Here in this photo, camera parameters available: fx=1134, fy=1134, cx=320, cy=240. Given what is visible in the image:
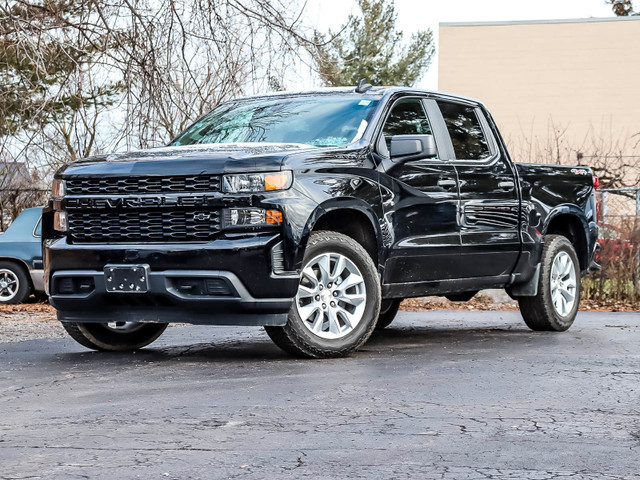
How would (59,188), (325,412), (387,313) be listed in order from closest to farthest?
1. (325,412)
2. (59,188)
3. (387,313)

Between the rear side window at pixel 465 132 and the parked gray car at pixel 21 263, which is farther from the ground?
the rear side window at pixel 465 132

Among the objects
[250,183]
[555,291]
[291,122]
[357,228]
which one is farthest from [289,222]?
[555,291]

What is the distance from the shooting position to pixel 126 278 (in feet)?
24.9

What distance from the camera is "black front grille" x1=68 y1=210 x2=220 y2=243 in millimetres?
7488

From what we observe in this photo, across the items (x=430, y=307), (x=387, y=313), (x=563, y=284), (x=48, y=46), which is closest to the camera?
(x=563, y=284)

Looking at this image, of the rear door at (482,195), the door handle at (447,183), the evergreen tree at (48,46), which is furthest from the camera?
the evergreen tree at (48,46)

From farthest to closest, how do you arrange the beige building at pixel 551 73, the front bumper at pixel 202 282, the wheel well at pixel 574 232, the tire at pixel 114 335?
the beige building at pixel 551 73 < the wheel well at pixel 574 232 < the tire at pixel 114 335 < the front bumper at pixel 202 282

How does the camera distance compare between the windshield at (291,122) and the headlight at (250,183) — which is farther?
the windshield at (291,122)

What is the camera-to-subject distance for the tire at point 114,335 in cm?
867

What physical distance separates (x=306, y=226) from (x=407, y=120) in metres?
1.88

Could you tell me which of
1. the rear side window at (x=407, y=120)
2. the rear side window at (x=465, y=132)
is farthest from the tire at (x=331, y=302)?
the rear side window at (x=465, y=132)

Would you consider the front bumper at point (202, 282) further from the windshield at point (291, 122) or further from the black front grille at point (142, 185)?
the windshield at point (291, 122)

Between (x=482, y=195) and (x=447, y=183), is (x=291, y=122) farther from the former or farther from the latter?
(x=482, y=195)

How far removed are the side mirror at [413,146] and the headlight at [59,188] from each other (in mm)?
2360
